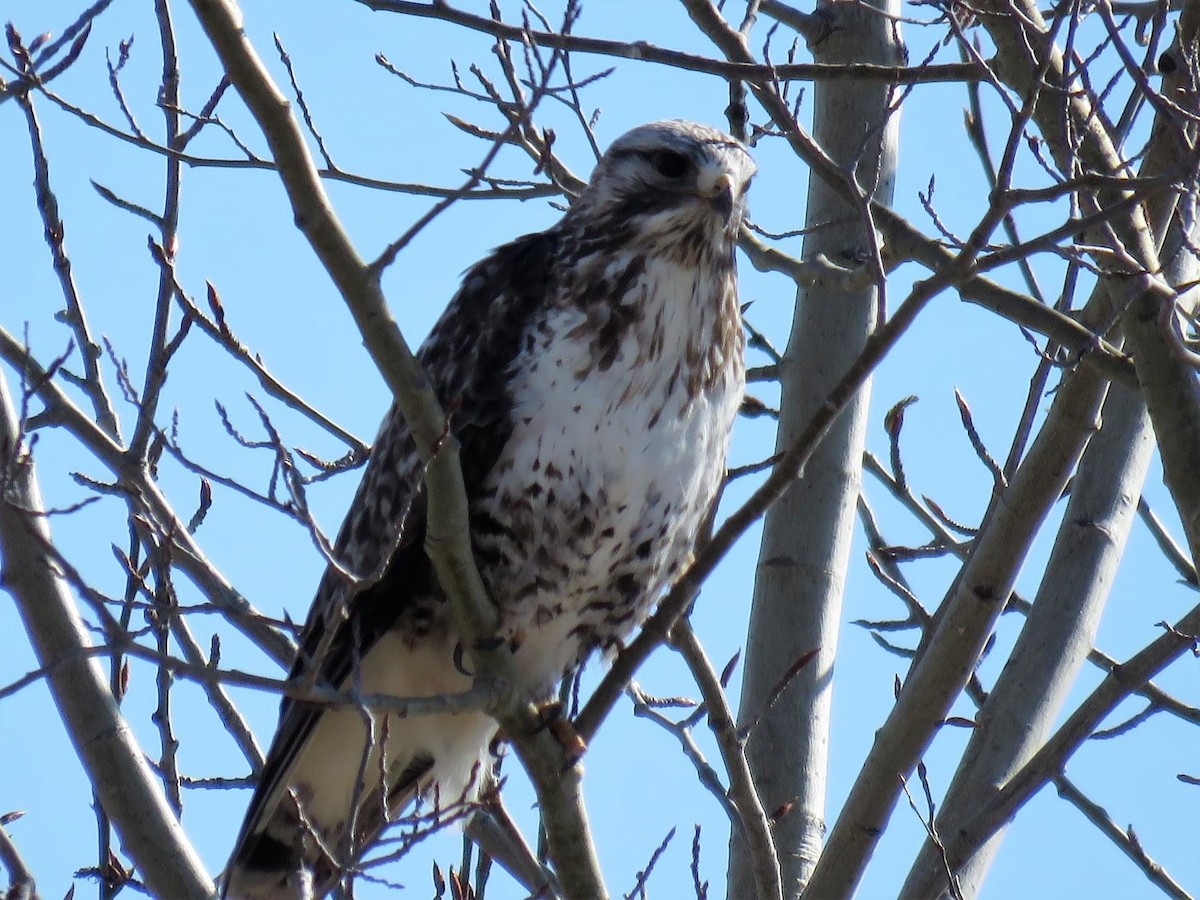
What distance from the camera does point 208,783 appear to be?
3773 millimetres

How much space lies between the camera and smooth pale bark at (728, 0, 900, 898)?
13.3 feet

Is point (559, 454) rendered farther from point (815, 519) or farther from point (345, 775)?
point (345, 775)

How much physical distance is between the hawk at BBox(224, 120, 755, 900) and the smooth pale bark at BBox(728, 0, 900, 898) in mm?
387

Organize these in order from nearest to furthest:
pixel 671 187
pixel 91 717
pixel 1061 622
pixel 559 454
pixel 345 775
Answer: pixel 91 717 → pixel 559 454 → pixel 1061 622 → pixel 671 187 → pixel 345 775

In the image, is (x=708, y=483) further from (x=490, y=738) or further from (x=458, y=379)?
(x=490, y=738)

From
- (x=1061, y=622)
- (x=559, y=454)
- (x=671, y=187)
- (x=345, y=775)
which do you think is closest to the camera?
(x=559, y=454)

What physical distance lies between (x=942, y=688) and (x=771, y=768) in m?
1.00

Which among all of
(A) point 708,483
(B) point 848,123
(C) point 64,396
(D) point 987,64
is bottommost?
(C) point 64,396

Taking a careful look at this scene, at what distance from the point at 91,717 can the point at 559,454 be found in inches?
42.9

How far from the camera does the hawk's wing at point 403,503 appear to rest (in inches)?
141

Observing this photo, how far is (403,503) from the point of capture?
139 inches

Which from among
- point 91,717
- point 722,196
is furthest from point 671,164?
point 91,717

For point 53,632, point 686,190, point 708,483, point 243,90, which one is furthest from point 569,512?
point 243,90

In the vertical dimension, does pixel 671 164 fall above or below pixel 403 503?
above
